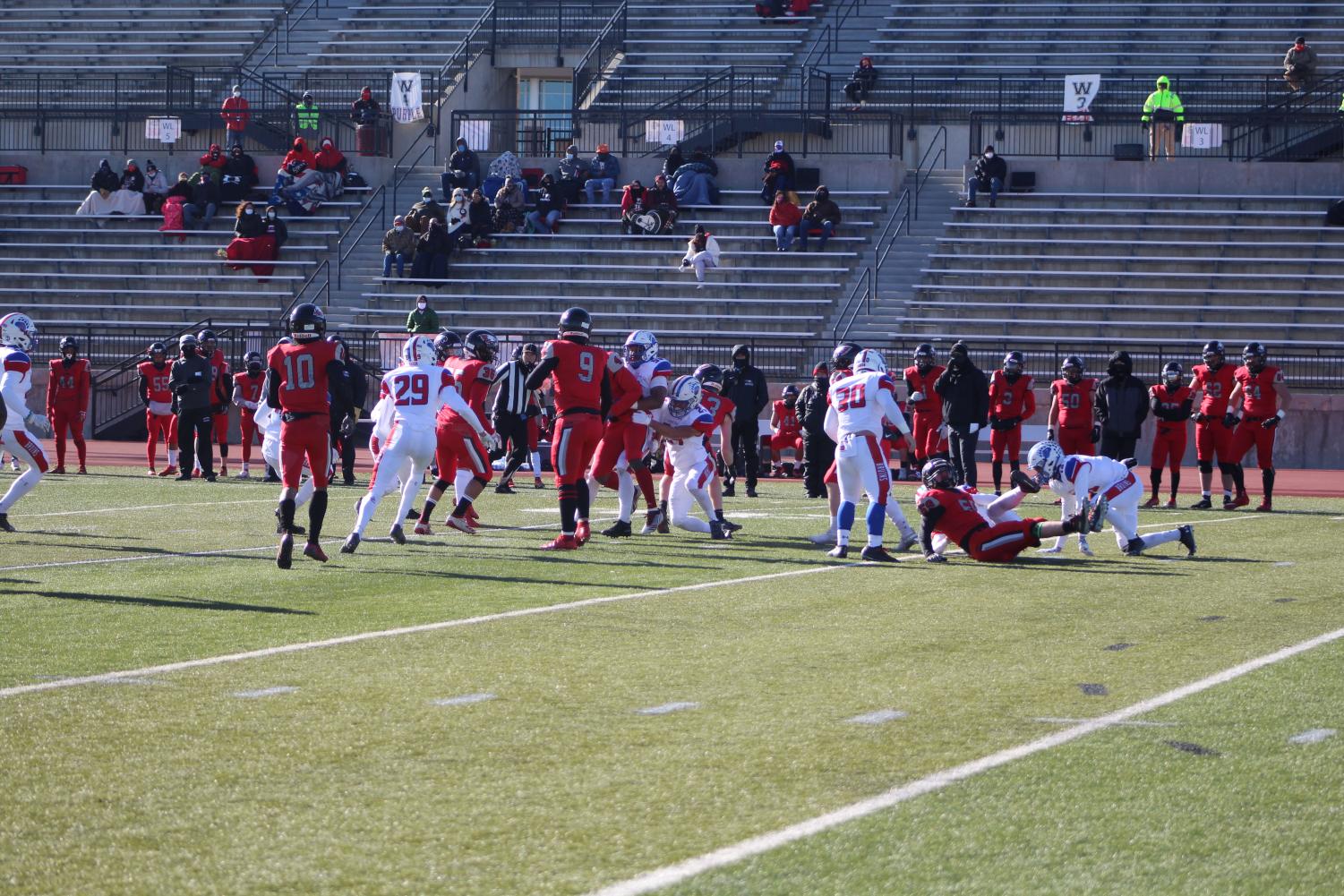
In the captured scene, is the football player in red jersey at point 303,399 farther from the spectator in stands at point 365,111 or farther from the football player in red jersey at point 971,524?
the spectator in stands at point 365,111

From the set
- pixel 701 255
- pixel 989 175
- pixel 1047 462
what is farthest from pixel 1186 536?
pixel 989 175

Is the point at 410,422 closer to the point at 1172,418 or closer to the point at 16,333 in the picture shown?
the point at 16,333

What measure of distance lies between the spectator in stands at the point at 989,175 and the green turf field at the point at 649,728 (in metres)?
19.4

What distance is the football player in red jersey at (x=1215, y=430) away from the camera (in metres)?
19.6

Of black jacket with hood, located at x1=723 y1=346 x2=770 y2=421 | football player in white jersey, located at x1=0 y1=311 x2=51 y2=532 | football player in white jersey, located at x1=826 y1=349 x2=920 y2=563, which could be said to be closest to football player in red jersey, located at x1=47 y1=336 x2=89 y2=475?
football player in white jersey, located at x1=0 y1=311 x2=51 y2=532

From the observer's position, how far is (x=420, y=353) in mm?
13914

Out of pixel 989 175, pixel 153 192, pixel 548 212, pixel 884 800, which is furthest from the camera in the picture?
pixel 153 192

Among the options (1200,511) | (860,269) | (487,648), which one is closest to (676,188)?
(860,269)

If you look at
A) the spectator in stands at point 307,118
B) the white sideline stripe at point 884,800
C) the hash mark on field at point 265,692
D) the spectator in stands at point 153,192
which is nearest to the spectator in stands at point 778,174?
the spectator in stands at point 307,118

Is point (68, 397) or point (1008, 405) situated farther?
point (68, 397)

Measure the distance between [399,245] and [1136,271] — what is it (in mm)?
12379

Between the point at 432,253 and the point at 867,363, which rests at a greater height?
the point at 432,253

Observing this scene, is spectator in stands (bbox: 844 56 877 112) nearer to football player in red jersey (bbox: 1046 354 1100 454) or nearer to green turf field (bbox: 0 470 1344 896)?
football player in red jersey (bbox: 1046 354 1100 454)

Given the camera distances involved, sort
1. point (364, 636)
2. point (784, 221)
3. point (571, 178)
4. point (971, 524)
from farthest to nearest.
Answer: point (571, 178) → point (784, 221) → point (971, 524) → point (364, 636)
